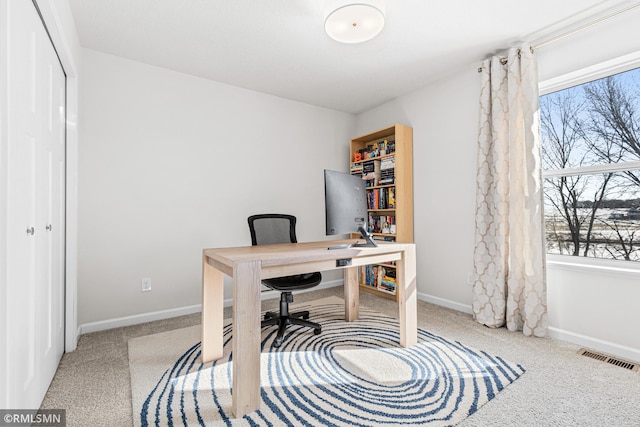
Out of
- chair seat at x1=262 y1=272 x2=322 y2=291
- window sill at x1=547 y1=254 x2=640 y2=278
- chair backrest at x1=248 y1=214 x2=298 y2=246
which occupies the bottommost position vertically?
chair seat at x1=262 y1=272 x2=322 y2=291

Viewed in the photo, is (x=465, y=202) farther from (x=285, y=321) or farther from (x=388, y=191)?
(x=285, y=321)

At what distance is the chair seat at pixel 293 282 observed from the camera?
2301 mm

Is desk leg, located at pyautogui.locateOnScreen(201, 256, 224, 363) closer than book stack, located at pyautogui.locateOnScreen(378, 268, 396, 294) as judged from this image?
Yes

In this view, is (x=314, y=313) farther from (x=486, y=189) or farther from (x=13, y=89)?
(x=13, y=89)

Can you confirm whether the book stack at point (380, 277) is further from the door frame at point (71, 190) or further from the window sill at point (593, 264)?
the door frame at point (71, 190)

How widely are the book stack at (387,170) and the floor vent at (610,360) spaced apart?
2146 mm

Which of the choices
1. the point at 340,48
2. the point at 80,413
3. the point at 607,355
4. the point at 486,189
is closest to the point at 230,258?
the point at 80,413

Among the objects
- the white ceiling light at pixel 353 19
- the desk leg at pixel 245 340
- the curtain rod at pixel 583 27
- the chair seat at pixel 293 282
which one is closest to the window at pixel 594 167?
the curtain rod at pixel 583 27

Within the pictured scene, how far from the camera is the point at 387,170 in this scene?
3.51 meters

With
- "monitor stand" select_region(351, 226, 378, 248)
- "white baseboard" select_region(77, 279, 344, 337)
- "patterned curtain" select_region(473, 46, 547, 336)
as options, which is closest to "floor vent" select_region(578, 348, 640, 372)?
"patterned curtain" select_region(473, 46, 547, 336)

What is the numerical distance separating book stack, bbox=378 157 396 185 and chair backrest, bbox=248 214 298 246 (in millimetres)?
1301

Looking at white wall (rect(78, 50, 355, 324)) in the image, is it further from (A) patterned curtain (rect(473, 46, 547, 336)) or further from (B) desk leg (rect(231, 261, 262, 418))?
(A) patterned curtain (rect(473, 46, 547, 336))

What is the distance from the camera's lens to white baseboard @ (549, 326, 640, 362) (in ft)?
6.51

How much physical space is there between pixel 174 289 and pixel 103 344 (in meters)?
0.73
